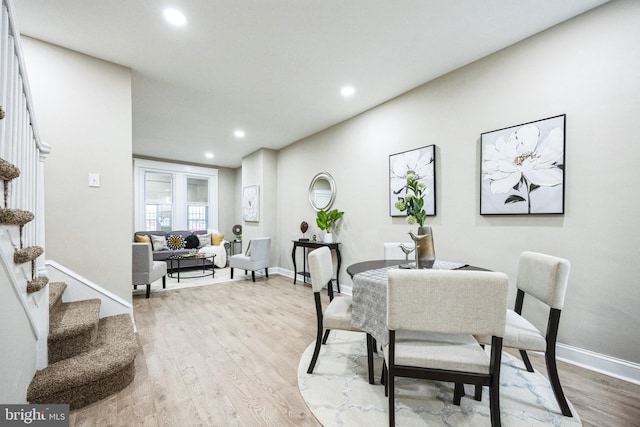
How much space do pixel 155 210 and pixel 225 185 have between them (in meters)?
1.92

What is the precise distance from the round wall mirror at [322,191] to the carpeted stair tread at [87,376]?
2982mm

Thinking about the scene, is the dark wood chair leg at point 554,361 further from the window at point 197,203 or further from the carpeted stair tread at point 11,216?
the window at point 197,203

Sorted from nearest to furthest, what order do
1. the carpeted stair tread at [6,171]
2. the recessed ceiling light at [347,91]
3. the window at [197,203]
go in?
1. the carpeted stair tread at [6,171]
2. the recessed ceiling light at [347,91]
3. the window at [197,203]

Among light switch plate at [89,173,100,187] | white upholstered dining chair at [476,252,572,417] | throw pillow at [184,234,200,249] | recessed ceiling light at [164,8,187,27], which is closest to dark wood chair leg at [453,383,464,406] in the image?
white upholstered dining chair at [476,252,572,417]

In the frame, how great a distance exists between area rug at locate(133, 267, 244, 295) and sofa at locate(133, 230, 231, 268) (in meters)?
0.32

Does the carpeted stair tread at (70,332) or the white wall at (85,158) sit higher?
the white wall at (85,158)

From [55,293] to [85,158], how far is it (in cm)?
118

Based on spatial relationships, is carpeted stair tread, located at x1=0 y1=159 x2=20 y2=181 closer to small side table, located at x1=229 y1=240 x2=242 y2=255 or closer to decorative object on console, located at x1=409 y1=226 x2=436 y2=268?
decorative object on console, located at x1=409 y1=226 x2=436 y2=268

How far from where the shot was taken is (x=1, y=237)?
45.9 inches

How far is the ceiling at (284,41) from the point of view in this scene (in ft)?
6.16

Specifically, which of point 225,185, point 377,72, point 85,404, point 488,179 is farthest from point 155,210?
point 488,179

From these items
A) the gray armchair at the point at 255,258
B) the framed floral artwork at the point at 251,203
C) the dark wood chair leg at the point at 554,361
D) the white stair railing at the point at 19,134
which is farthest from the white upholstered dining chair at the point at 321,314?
the framed floral artwork at the point at 251,203

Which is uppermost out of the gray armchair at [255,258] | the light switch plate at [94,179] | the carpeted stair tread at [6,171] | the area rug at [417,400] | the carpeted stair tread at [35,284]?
the light switch plate at [94,179]

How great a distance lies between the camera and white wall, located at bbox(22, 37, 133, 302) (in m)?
2.24
